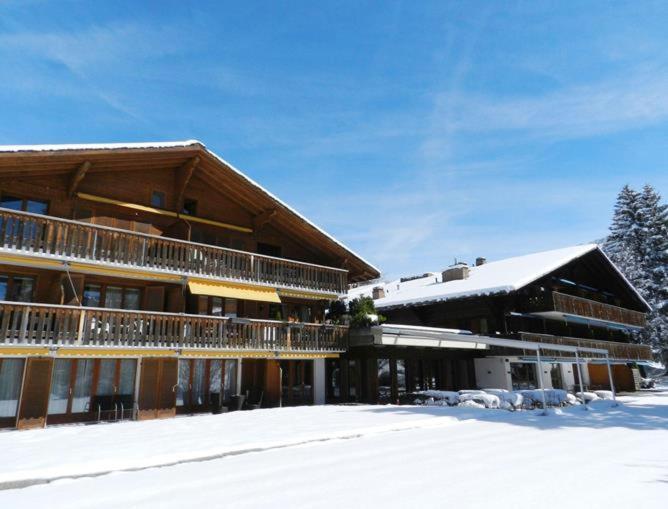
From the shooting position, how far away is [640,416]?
16.4 meters

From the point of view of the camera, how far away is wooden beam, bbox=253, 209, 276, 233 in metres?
22.3

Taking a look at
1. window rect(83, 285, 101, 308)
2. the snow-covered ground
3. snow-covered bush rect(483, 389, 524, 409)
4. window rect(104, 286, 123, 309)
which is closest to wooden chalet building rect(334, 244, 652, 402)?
snow-covered bush rect(483, 389, 524, 409)

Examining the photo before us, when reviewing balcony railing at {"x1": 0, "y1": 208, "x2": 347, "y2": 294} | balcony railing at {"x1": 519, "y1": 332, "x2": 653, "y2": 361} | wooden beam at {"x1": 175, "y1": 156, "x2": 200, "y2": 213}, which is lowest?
balcony railing at {"x1": 519, "y1": 332, "x2": 653, "y2": 361}

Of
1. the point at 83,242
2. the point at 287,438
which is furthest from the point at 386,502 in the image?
the point at 83,242

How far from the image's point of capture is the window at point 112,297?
56.6 feet

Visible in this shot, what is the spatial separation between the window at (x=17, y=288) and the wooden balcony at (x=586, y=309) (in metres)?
25.4

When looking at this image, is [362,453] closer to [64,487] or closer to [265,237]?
[64,487]

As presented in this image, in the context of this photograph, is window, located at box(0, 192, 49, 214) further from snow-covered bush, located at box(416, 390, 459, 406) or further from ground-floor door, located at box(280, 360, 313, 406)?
snow-covered bush, located at box(416, 390, 459, 406)

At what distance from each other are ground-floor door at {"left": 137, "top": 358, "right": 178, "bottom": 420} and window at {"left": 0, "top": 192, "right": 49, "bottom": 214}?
6454 millimetres

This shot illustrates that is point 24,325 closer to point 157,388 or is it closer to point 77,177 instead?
point 157,388

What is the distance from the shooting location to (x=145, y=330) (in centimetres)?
1628

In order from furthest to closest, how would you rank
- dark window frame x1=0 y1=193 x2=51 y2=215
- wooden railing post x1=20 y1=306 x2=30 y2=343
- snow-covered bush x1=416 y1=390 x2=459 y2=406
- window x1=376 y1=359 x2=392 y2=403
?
window x1=376 y1=359 x2=392 y2=403 < snow-covered bush x1=416 y1=390 x2=459 y2=406 < dark window frame x1=0 y1=193 x2=51 y2=215 < wooden railing post x1=20 y1=306 x2=30 y2=343

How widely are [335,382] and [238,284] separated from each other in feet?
31.8

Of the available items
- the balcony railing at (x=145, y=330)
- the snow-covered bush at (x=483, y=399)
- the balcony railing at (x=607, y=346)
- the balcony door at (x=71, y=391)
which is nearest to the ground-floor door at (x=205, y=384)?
the balcony railing at (x=145, y=330)
